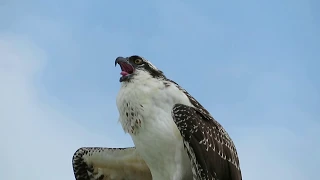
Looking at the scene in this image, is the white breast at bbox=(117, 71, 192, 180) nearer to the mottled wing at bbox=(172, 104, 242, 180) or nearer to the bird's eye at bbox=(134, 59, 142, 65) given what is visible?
the mottled wing at bbox=(172, 104, 242, 180)

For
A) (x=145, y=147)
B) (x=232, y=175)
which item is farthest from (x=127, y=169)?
(x=232, y=175)

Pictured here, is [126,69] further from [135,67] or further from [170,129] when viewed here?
[170,129]

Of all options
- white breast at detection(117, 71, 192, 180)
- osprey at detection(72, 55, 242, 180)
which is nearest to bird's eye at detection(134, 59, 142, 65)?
osprey at detection(72, 55, 242, 180)

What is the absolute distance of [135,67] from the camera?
13.7 meters

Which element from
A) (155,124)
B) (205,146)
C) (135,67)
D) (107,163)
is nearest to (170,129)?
(155,124)

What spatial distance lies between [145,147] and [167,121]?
2.11 ft

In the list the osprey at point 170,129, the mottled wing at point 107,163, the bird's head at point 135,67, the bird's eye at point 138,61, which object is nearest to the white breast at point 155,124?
the osprey at point 170,129

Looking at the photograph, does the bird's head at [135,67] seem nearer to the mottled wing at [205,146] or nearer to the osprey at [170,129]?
the osprey at [170,129]

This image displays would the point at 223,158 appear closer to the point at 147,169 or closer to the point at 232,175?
the point at 232,175

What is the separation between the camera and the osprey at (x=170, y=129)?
41.7 ft

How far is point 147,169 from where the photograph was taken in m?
15.0

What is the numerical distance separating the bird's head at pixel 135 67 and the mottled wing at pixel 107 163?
1961 millimetres

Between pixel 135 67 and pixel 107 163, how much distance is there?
2460 millimetres

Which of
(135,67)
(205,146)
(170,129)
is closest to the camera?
(205,146)
